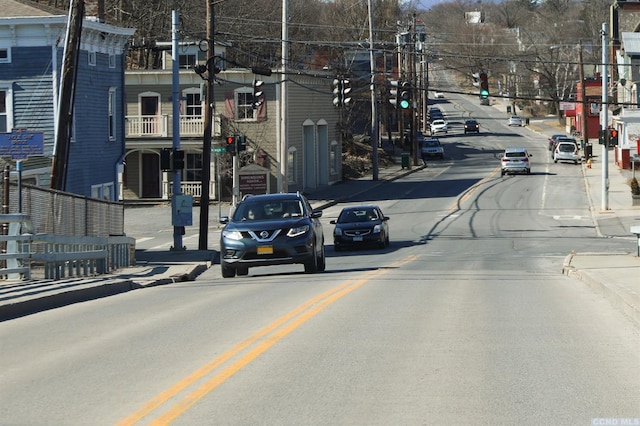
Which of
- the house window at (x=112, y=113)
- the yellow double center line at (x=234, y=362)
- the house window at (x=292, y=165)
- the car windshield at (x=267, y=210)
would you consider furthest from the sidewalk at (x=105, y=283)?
the house window at (x=292, y=165)

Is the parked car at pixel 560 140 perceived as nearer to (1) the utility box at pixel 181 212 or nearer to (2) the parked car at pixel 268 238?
(1) the utility box at pixel 181 212

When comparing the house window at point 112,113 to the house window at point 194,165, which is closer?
the house window at point 112,113

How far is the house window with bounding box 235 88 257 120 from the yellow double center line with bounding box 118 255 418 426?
41.8 m

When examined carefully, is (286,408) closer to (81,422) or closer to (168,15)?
(81,422)

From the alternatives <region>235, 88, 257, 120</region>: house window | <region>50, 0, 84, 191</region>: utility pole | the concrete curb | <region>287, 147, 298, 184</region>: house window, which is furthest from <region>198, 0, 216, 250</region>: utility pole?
<region>287, 147, 298, 184</region>: house window

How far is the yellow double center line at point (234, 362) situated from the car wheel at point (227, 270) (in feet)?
20.5

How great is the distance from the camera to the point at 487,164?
83312mm

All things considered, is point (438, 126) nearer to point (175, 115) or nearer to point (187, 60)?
point (187, 60)

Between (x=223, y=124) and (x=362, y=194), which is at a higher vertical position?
(x=223, y=124)

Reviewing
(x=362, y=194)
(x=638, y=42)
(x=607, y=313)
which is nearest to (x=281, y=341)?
(x=607, y=313)

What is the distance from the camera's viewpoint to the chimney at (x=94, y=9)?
4156 cm

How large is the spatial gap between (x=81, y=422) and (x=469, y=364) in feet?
13.2

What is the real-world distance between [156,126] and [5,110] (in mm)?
20221

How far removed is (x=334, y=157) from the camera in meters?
70.6
